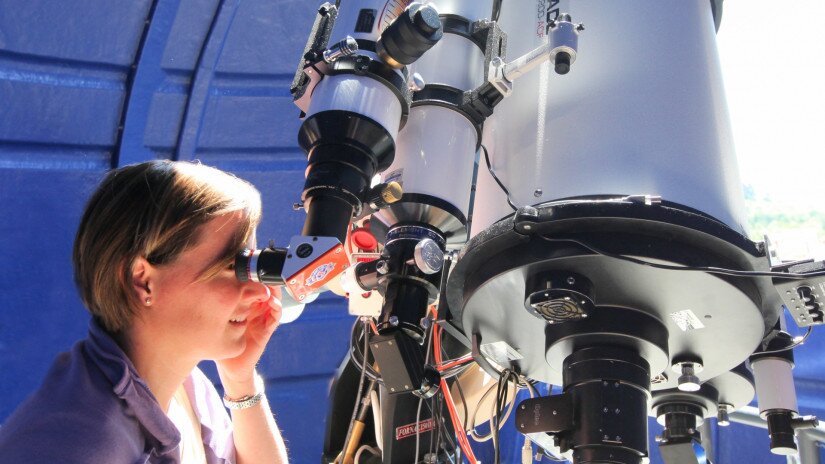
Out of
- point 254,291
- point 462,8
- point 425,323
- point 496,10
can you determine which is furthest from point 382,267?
point 496,10

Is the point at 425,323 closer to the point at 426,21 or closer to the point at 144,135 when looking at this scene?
the point at 426,21

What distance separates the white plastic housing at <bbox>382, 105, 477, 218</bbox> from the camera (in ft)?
6.08

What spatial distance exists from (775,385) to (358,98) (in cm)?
112

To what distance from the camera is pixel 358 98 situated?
5.81ft

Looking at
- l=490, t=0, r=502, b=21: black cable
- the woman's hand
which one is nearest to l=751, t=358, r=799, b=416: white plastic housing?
the woman's hand

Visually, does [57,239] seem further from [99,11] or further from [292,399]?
[292,399]

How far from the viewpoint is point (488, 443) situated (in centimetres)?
353

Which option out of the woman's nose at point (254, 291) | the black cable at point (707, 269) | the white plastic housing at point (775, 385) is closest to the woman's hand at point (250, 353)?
the woman's nose at point (254, 291)

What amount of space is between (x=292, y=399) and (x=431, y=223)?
1.98 m

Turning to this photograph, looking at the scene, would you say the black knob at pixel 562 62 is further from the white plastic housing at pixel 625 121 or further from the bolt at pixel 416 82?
the bolt at pixel 416 82

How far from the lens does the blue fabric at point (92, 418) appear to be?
1222 mm

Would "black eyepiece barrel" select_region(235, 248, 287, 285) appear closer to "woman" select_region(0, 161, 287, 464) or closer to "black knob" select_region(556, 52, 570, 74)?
"woman" select_region(0, 161, 287, 464)

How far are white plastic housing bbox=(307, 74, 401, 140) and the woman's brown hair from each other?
0.36 metres

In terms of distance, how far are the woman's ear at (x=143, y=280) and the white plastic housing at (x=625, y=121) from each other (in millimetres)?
699
